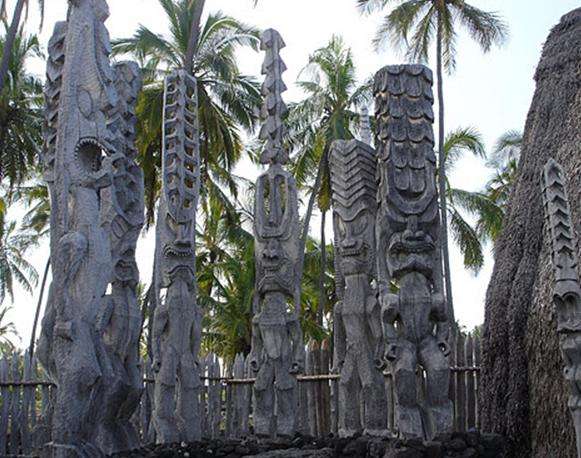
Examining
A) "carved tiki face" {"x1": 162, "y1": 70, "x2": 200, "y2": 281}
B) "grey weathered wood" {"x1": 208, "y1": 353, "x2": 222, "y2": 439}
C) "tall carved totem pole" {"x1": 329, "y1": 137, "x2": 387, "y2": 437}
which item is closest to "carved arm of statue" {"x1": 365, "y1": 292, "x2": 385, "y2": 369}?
"tall carved totem pole" {"x1": 329, "y1": 137, "x2": 387, "y2": 437}

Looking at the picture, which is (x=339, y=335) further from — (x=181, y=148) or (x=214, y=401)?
(x=214, y=401)

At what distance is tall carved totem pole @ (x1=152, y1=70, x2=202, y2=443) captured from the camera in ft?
31.8

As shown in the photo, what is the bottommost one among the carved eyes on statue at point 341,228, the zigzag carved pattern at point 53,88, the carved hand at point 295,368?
the carved hand at point 295,368

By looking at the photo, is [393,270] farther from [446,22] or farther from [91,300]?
[446,22]

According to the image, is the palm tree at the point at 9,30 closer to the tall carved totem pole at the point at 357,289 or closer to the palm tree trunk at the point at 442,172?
the tall carved totem pole at the point at 357,289

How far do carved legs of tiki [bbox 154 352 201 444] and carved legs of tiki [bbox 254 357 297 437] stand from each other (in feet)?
2.57

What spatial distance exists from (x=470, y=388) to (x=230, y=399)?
4216 mm

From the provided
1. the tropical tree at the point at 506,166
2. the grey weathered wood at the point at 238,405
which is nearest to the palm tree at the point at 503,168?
the tropical tree at the point at 506,166

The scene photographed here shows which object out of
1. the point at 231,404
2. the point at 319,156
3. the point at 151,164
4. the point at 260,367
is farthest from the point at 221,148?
the point at 260,367

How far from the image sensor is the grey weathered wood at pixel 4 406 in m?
10.6

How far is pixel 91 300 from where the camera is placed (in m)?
6.80

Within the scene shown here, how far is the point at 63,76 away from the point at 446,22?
17.0 m

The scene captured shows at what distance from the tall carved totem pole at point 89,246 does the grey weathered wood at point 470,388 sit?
16.4 ft

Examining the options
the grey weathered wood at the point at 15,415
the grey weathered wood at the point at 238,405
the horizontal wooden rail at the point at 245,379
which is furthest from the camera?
the grey weathered wood at the point at 238,405
